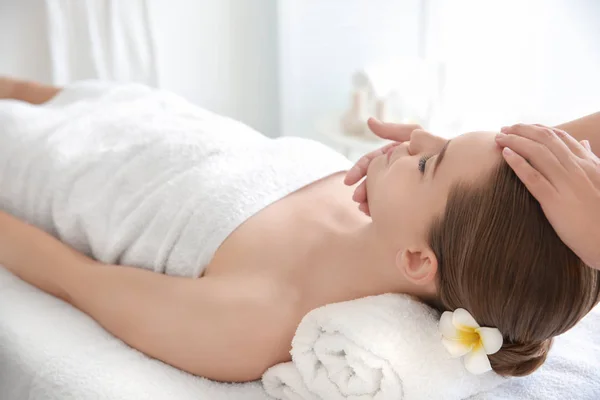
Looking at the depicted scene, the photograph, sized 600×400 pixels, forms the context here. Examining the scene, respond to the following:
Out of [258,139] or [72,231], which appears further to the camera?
[258,139]

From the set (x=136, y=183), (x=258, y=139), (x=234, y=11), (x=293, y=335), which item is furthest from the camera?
(x=234, y=11)

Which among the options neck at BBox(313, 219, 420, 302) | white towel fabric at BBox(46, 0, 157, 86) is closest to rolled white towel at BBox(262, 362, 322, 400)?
neck at BBox(313, 219, 420, 302)

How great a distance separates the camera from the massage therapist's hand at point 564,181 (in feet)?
2.63

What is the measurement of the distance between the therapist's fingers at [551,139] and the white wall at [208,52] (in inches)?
56.8

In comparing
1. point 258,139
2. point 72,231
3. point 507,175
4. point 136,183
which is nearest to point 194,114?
point 258,139

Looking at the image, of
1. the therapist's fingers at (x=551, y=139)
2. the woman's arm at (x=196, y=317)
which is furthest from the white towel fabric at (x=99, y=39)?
the therapist's fingers at (x=551, y=139)

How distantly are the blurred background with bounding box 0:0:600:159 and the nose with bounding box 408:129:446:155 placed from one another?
34.0 inches

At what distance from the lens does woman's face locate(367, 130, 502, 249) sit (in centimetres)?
93

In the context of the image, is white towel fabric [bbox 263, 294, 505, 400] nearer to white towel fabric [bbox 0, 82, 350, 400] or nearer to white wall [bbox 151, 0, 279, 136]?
white towel fabric [bbox 0, 82, 350, 400]

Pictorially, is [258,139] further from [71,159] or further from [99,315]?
[99,315]

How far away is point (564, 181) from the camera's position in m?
0.82

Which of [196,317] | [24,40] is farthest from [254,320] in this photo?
[24,40]

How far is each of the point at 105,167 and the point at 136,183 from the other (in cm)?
8

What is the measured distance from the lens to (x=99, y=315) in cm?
113
